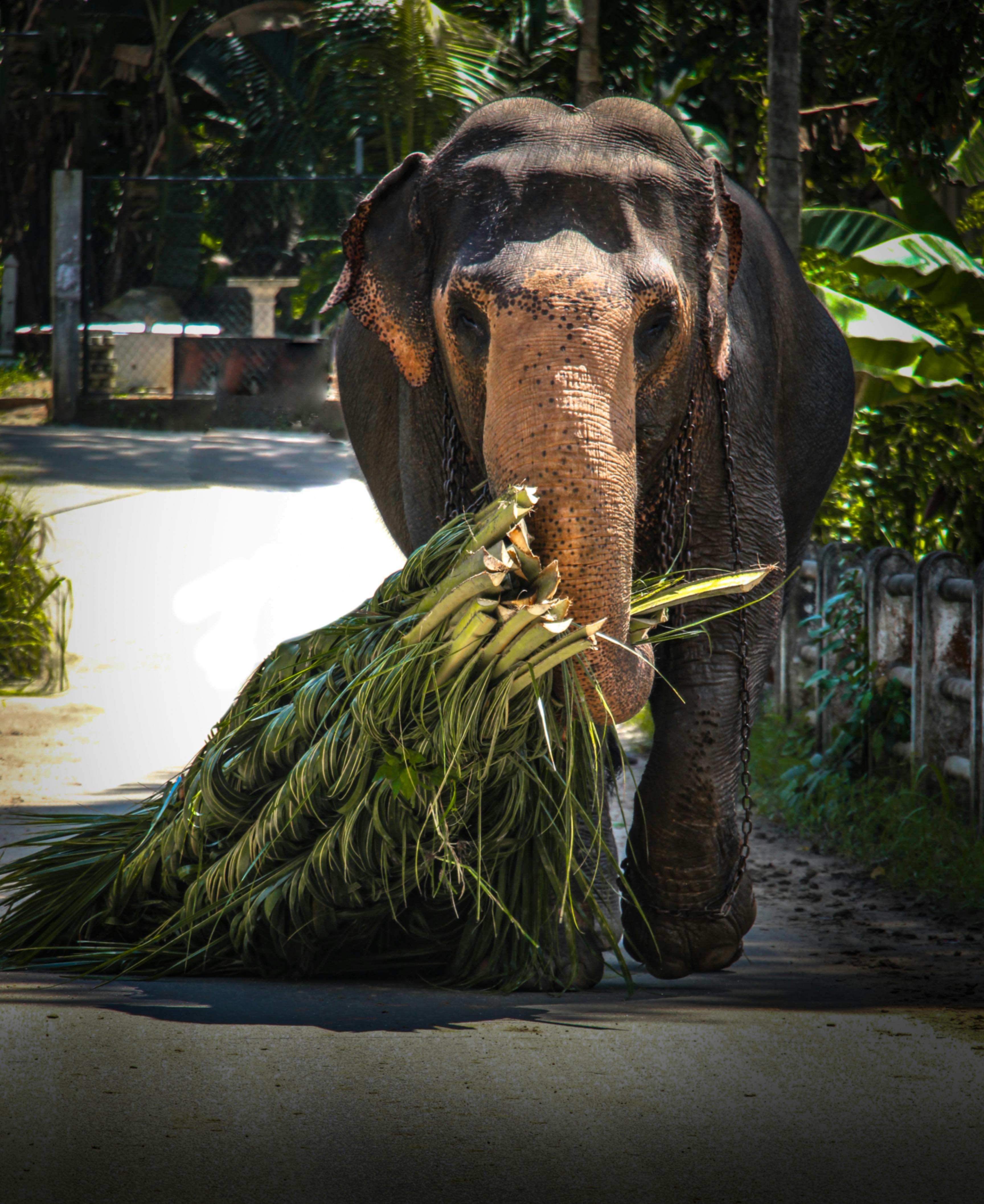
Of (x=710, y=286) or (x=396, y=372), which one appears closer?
(x=710, y=286)

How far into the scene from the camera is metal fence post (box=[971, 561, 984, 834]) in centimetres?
493

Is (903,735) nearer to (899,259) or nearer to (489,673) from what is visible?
(899,259)

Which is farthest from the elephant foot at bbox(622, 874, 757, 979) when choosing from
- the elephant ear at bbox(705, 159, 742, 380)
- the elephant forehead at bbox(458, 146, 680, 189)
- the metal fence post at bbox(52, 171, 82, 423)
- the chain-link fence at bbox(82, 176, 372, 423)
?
the metal fence post at bbox(52, 171, 82, 423)

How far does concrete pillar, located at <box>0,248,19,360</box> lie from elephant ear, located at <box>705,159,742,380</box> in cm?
1615

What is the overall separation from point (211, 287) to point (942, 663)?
18.5 meters

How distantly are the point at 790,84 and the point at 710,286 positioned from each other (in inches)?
142

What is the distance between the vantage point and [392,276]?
12.0ft

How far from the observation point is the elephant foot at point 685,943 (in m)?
3.72

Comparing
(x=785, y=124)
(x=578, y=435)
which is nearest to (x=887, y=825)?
(x=578, y=435)

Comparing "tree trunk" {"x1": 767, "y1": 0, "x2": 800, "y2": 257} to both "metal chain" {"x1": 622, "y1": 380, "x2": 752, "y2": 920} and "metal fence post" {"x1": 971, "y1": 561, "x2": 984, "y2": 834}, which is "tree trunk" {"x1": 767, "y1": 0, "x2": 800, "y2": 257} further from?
"metal chain" {"x1": 622, "y1": 380, "x2": 752, "y2": 920}

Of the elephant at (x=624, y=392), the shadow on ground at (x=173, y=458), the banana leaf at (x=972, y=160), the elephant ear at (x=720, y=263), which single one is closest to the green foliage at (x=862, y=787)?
the elephant at (x=624, y=392)

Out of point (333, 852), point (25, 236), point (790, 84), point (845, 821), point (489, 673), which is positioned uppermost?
point (25, 236)

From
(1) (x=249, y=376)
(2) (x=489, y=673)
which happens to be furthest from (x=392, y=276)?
(1) (x=249, y=376)

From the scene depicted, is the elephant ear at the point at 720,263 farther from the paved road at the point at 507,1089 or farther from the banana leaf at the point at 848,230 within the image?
the banana leaf at the point at 848,230
